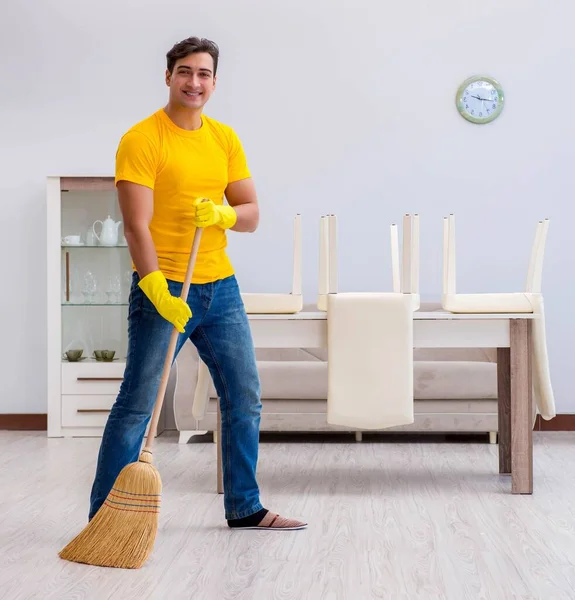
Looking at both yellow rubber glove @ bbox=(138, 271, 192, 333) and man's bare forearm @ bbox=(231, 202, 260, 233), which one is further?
man's bare forearm @ bbox=(231, 202, 260, 233)

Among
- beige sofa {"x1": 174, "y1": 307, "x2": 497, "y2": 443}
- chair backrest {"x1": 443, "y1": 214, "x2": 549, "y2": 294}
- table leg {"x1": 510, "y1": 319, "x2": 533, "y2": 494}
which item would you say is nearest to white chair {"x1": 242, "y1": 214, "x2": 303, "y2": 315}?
chair backrest {"x1": 443, "y1": 214, "x2": 549, "y2": 294}

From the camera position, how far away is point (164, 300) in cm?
232

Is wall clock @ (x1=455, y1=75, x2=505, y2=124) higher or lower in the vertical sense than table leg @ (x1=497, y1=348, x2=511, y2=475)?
higher

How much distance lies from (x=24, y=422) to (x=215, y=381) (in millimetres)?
2838

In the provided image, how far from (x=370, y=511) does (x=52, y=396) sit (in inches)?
96.3

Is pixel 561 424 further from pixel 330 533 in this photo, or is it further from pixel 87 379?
pixel 330 533

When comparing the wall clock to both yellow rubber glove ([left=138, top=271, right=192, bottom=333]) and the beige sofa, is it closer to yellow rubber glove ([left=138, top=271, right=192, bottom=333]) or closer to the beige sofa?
the beige sofa

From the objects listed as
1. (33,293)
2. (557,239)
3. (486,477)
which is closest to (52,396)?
(33,293)

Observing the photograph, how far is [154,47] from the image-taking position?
16.9ft

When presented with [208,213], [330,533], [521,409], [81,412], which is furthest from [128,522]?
[81,412]

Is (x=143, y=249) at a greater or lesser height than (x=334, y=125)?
lesser

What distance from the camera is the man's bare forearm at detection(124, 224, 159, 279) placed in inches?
91.4

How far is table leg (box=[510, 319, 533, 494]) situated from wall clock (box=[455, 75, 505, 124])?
2173mm

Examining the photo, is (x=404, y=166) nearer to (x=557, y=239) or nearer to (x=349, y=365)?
(x=557, y=239)
